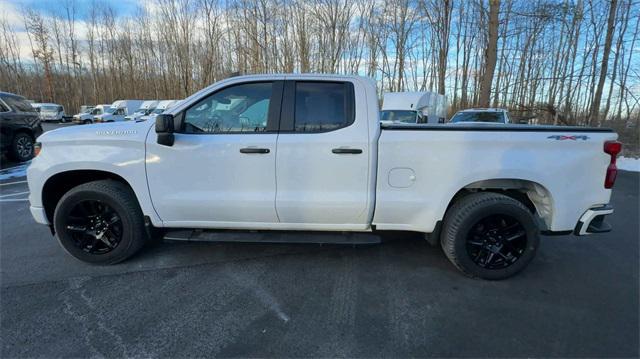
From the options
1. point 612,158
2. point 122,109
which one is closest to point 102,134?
point 612,158

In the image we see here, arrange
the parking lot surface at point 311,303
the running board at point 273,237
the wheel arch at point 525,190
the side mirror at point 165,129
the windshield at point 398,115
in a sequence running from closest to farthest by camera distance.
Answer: the parking lot surface at point 311,303
the side mirror at point 165,129
the wheel arch at point 525,190
the running board at point 273,237
the windshield at point 398,115

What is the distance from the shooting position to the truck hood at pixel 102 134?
3211 mm

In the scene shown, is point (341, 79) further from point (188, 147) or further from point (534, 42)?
point (534, 42)

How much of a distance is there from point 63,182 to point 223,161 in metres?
1.96

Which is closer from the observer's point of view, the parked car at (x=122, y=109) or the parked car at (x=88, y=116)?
the parked car at (x=122, y=109)

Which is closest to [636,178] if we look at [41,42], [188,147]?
[188,147]

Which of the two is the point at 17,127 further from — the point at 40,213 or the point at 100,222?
the point at 100,222

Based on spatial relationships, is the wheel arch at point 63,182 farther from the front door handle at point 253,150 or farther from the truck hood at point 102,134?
the front door handle at point 253,150

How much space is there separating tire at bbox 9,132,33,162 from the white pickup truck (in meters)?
8.44

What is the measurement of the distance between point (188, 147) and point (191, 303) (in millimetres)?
1432

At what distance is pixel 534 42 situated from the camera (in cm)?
2359

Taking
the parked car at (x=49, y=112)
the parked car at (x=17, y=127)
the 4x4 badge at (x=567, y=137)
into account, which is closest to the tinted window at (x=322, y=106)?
the 4x4 badge at (x=567, y=137)

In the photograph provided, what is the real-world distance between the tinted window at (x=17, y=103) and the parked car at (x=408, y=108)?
444 inches

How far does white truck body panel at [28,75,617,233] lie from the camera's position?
2.99 meters
